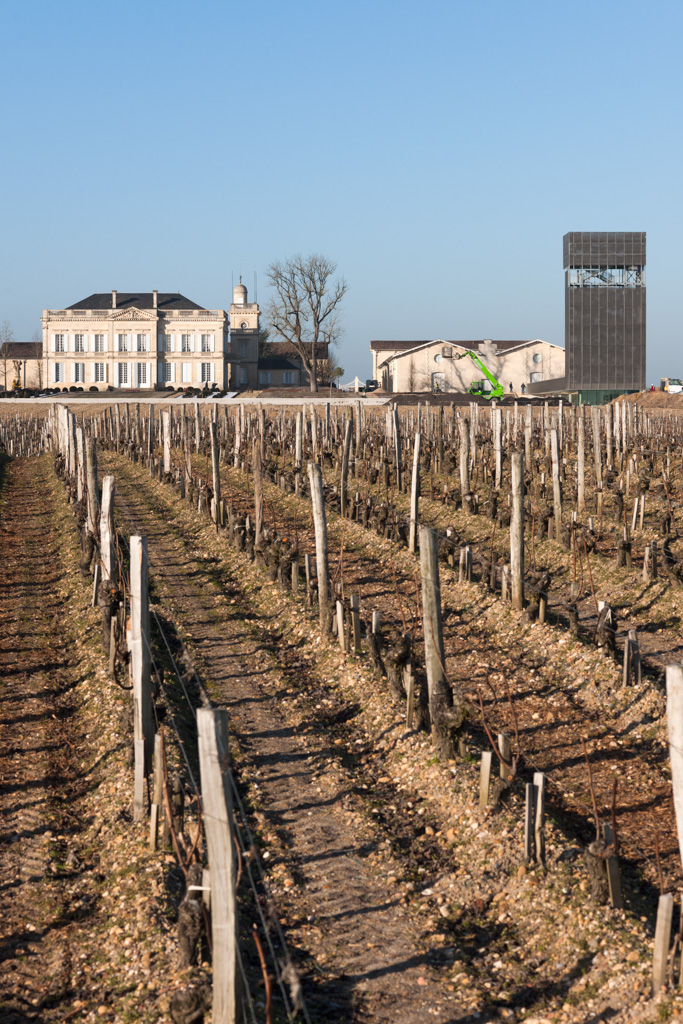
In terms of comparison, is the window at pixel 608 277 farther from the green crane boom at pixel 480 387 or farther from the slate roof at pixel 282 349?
the slate roof at pixel 282 349

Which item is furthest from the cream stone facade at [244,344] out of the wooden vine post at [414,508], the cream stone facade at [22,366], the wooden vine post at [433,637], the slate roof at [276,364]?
the wooden vine post at [433,637]

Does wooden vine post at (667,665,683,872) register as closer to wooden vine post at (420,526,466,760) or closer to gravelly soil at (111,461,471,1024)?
gravelly soil at (111,461,471,1024)

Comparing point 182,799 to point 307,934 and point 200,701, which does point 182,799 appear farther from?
point 200,701

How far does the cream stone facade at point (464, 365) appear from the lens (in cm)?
7450

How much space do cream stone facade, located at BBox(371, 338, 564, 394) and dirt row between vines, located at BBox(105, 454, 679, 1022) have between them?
6295 cm

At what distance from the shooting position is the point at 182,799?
6719 millimetres

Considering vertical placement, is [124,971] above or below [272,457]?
below

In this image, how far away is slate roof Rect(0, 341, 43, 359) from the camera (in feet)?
289

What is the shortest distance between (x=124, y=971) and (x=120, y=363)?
79.2 m

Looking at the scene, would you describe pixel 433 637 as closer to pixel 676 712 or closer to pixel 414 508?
pixel 676 712

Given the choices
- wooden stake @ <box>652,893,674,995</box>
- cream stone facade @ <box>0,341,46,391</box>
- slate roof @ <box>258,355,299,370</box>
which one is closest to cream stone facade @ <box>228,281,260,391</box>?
slate roof @ <box>258,355,299,370</box>

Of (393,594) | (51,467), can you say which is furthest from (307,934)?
(51,467)

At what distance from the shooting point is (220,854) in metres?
4.68

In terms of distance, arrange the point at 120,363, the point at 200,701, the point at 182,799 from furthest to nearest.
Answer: the point at 120,363, the point at 200,701, the point at 182,799
